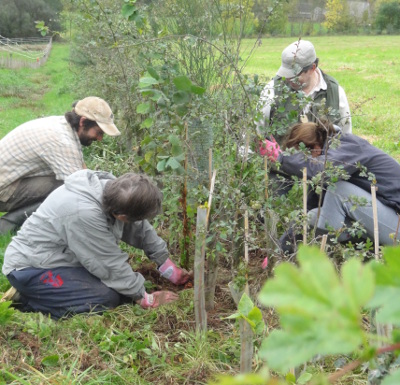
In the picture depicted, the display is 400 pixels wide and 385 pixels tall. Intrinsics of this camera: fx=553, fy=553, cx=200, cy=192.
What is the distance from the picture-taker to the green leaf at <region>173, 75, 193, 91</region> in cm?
244

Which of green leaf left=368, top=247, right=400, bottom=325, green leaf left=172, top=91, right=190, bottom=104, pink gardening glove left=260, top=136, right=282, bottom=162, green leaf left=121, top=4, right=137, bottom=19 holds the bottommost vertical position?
pink gardening glove left=260, top=136, right=282, bottom=162

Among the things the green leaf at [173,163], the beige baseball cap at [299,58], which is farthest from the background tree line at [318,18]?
the green leaf at [173,163]

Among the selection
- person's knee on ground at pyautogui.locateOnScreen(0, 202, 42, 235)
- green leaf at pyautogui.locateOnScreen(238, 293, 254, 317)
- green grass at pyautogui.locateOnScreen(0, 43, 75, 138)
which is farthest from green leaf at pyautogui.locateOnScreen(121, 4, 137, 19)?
green grass at pyautogui.locateOnScreen(0, 43, 75, 138)

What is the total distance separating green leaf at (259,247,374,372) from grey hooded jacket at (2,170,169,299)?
8.71ft

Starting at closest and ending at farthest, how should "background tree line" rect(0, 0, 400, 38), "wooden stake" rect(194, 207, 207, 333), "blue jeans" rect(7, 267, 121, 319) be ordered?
"wooden stake" rect(194, 207, 207, 333), "blue jeans" rect(7, 267, 121, 319), "background tree line" rect(0, 0, 400, 38)

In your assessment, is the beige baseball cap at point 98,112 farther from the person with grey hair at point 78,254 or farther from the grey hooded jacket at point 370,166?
the grey hooded jacket at point 370,166

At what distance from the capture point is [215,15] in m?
4.05

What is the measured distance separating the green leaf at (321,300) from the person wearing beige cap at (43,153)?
3874mm

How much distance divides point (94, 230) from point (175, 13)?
2.10 meters

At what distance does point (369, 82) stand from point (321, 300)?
612 inches

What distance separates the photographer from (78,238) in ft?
9.70

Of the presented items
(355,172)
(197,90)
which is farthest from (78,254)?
(355,172)

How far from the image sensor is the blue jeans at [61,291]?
10.1ft

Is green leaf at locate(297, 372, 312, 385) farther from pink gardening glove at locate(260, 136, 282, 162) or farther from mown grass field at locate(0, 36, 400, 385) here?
pink gardening glove at locate(260, 136, 282, 162)
